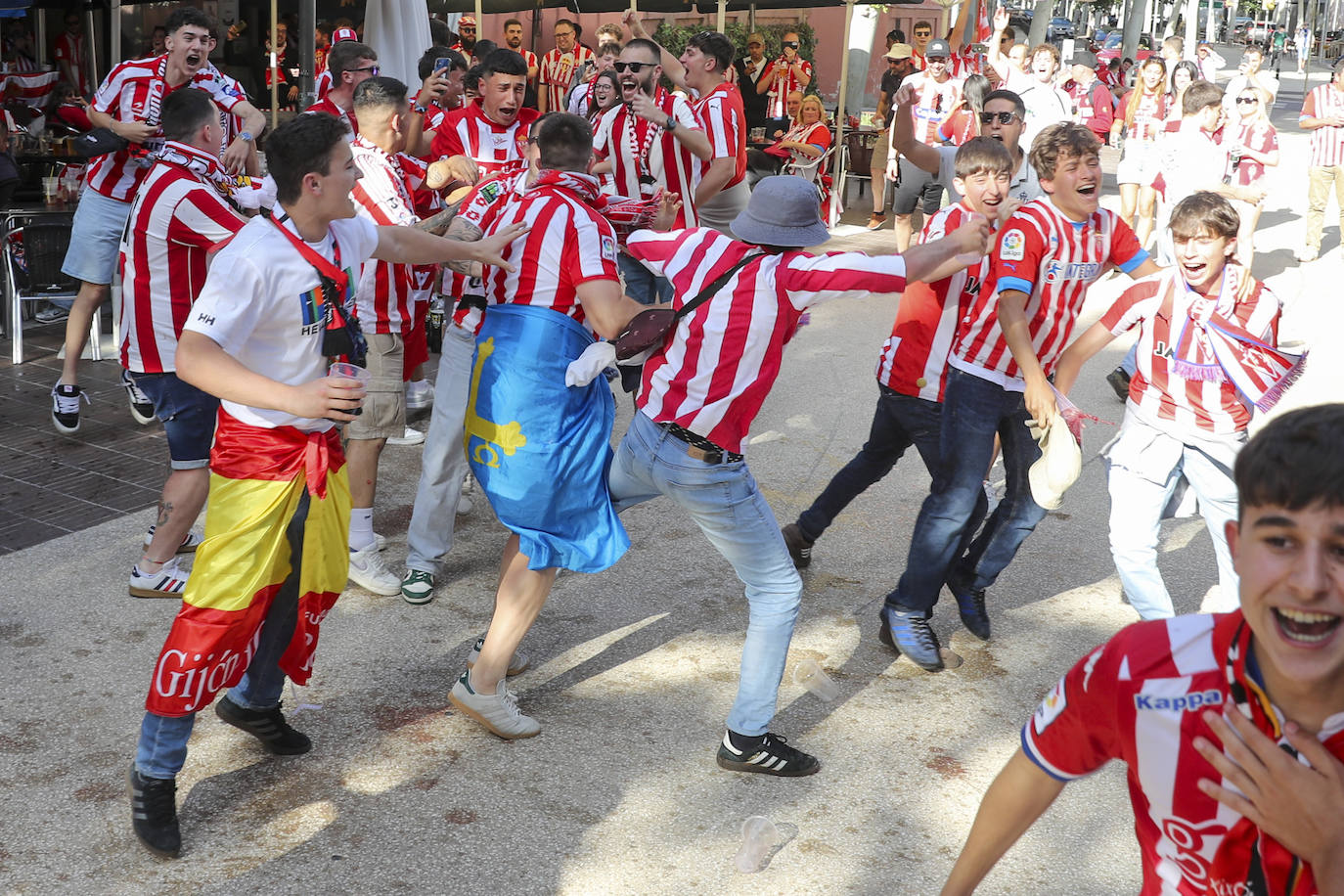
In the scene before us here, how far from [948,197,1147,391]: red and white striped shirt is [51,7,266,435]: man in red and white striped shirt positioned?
13.2 feet

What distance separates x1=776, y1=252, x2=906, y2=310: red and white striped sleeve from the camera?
3641mm

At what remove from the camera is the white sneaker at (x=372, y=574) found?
5.12 meters

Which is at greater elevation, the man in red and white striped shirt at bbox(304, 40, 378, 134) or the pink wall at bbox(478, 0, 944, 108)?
the pink wall at bbox(478, 0, 944, 108)

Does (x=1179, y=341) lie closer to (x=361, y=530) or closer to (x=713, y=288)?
(x=713, y=288)

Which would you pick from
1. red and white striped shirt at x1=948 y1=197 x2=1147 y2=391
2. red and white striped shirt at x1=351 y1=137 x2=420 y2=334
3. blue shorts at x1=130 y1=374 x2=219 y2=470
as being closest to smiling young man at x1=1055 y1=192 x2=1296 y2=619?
red and white striped shirt at x1=948 y1=197 x2=1147 y2=391

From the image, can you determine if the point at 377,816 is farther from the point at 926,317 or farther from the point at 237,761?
the point at 926,317

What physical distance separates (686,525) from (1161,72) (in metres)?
10.7

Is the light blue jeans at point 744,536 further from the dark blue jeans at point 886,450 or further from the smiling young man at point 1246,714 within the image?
the smiling young man at point 1246,714

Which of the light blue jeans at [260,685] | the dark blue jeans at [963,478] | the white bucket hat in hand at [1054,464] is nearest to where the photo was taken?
the light blue jeans at [260,685]

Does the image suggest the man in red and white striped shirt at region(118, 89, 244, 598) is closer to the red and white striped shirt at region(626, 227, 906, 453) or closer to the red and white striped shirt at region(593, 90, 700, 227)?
the red and white striped shirt at region(626, 227, 906, 453)

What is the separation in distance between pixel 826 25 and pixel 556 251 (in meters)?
30.7

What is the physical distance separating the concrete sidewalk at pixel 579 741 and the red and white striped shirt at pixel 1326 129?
8477 mm

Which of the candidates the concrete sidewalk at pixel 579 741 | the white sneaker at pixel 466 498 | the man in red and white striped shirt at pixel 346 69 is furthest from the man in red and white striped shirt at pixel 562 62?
the concrete sidewalk at pixel 579 741

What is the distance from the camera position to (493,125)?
255 inches
